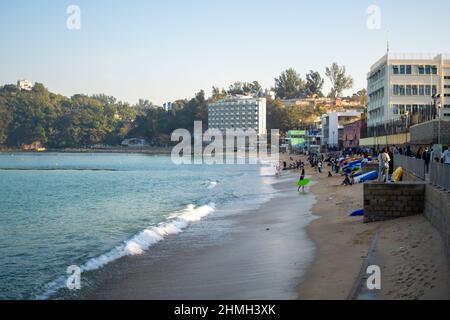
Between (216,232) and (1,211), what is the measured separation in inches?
688

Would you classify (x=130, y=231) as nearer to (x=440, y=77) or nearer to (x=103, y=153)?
(x=440, y=77)

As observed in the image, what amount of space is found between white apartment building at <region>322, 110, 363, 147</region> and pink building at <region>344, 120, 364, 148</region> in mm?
7004

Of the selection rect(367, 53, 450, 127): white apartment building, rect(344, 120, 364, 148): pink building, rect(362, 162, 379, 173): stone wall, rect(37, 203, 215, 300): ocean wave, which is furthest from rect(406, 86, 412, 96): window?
rect(37, 203, 215, 300): ocean wave

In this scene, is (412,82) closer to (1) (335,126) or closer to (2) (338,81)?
(1) (335,126)

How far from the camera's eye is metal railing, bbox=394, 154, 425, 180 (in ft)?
59.3

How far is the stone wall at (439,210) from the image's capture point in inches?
452

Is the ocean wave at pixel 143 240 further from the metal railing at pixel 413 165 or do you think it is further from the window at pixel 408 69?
the window at pixel 408 69

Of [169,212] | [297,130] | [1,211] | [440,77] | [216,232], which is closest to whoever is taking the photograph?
[216,232]

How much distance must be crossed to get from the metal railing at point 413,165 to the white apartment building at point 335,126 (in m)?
69.1

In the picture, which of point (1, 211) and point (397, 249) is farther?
point (1, 211)

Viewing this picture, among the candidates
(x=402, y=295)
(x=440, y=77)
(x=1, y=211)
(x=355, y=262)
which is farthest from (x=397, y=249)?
(x=440, y=77)

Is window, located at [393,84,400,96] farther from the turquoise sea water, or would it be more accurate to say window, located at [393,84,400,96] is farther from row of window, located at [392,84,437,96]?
the turquoise sea water

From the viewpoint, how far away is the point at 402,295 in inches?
389

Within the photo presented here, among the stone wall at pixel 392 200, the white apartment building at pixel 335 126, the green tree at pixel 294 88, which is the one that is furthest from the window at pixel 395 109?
the green tree at pixel 294 88
